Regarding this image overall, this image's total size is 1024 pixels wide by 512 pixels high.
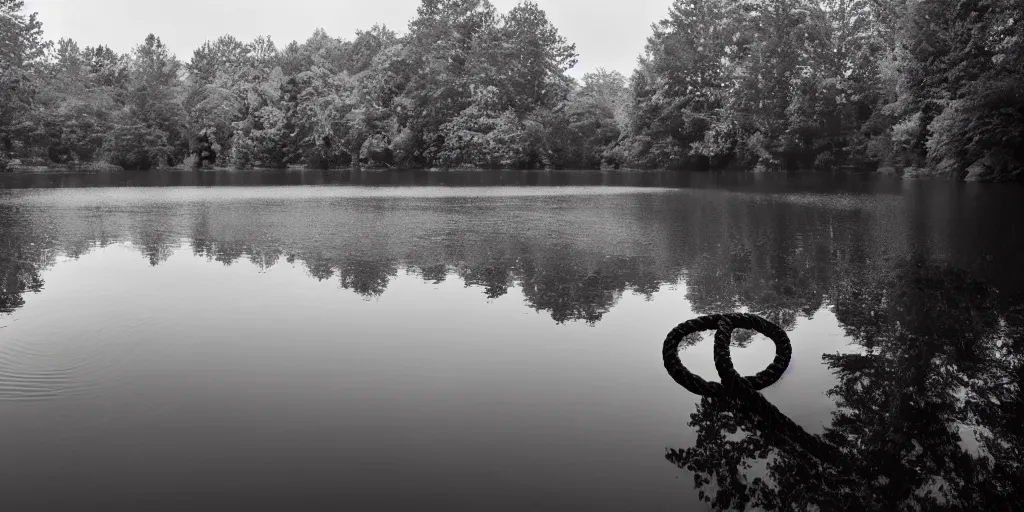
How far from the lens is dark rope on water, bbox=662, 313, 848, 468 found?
396cm

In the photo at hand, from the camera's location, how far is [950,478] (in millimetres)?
3447

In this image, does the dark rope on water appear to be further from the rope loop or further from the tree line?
the tree line

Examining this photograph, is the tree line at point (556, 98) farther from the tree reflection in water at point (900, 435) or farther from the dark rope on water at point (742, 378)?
the dark rope on water at point (742, 378)

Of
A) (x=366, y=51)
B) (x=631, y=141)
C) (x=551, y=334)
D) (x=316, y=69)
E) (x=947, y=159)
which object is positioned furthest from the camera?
(x=366, y=51)

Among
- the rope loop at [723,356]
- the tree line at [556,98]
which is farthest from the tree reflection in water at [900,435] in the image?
the tree line at [556,98]

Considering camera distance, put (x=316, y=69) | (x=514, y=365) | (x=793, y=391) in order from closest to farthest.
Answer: (x=793, y=391), (x=514, y=365), (x=316, y=69)

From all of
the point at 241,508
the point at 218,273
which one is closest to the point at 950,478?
the point at 241,508

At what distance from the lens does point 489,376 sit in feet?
16.1

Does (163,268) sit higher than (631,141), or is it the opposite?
(631,141)

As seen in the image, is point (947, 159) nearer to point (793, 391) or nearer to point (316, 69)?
point (793, 391)

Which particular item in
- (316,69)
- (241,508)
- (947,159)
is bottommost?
(241,508)

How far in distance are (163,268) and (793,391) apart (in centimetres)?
788

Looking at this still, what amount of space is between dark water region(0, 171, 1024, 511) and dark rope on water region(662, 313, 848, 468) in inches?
4.0

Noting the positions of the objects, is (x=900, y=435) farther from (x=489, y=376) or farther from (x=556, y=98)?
(x=556, y=98)
